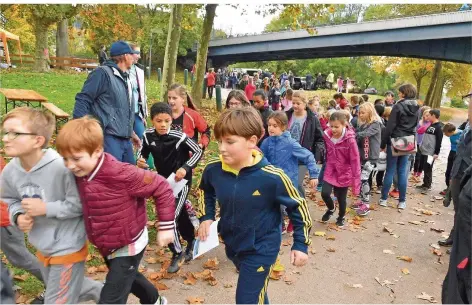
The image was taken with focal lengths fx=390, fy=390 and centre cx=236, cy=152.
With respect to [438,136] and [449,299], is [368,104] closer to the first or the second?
[438,136]

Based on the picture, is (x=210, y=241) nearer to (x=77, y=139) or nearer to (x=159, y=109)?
(x=77, y=139)

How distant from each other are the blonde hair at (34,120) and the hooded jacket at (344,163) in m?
4.19

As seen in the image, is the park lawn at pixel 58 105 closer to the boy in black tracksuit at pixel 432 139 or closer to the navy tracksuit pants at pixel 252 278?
the navy tracksuit pants at pixel 252 278

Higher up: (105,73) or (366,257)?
(105,73)

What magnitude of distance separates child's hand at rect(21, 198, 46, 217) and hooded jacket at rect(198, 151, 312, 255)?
1.17 meters

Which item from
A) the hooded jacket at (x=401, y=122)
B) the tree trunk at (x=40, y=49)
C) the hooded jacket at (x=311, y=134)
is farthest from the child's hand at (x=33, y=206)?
the tree trunk at (x=40, y=49)

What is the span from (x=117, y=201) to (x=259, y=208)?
950 mm

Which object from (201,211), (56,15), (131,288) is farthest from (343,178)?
(56,15)

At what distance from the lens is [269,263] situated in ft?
9.05

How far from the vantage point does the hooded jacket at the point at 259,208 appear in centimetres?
269

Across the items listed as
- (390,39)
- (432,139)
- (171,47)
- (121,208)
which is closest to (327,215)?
(432,139)

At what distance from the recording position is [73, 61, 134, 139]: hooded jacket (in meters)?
4.07

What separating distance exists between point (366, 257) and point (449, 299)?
2491 millimetres

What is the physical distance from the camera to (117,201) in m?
2.52
